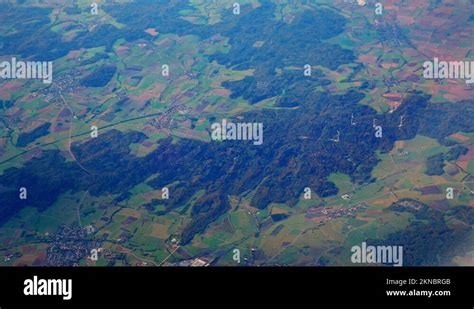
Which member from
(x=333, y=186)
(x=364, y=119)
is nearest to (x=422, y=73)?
(x=364, y=119)

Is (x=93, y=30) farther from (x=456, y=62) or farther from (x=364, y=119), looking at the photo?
(x=456, y=62)

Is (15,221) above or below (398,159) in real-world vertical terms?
below

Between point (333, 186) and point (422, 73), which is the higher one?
point (422, 73)

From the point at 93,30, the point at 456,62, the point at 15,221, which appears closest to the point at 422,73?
the point at 456,62

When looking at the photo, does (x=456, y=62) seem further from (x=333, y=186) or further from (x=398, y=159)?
(x=333, y=186)
